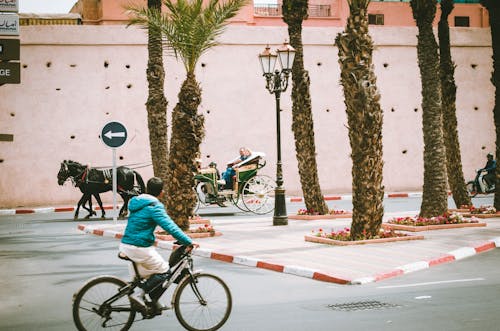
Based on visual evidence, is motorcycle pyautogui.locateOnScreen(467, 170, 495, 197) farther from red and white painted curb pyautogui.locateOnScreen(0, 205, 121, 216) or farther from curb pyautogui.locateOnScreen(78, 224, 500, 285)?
curb pyautogui.locateOnScreen(78, 224, 500, 285)

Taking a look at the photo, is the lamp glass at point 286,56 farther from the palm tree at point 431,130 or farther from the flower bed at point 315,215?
the flower bed at point 315,215

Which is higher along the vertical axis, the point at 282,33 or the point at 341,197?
the point at 282,33

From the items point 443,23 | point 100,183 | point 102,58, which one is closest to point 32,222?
point 100,183

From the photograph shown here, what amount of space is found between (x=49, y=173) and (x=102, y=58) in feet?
15.5

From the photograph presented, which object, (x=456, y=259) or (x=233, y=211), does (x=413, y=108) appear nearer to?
(x=233, y=211)

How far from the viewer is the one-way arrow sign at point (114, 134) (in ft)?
59.7

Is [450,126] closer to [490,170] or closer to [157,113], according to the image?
[490,170]

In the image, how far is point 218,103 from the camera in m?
30.1

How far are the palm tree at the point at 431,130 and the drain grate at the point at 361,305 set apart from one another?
30.3 feet

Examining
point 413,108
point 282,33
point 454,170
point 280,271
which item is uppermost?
point 282,33

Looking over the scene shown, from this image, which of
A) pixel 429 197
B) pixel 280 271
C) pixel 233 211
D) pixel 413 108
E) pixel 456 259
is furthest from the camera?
pixel 413 108

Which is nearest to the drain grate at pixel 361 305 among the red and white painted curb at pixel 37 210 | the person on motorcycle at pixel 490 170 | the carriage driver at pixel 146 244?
the carriage driver at pixel 146 244

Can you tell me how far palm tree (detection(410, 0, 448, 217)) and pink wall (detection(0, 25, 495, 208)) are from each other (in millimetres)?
12332

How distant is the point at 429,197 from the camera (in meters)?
17.8
